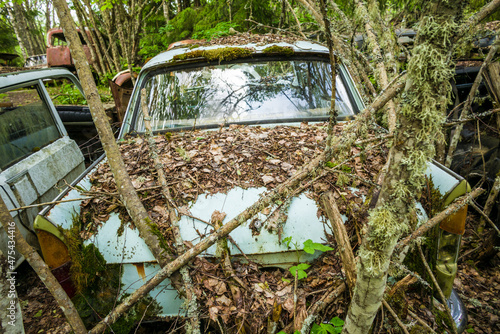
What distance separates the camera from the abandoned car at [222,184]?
1.74 metres

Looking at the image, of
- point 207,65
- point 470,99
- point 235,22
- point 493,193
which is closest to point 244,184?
point 207,65

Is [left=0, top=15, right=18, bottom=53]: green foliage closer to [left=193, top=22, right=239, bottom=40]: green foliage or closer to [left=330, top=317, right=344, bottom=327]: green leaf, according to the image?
[left=193, top=22, right=239, bottom=40]: green foliage

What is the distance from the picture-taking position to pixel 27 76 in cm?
301

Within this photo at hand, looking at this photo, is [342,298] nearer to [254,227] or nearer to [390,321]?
[390,321]

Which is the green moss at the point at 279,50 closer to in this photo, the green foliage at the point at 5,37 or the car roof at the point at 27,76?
the car roof at the point at 27,76

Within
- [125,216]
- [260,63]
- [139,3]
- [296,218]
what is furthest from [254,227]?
[139,3]

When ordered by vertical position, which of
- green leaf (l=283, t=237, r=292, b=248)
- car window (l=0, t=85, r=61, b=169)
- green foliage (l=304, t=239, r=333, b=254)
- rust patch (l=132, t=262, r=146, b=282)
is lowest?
rust patch (l=132, t=262, r=146, b=282)

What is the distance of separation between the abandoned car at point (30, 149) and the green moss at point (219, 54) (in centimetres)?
173

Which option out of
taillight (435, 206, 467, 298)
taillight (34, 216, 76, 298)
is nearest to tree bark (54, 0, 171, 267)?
taillight (34, 216, 76, 298)

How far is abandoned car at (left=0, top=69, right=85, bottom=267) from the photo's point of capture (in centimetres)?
252

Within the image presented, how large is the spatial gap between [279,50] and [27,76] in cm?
281

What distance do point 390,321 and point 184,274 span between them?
1.26 m

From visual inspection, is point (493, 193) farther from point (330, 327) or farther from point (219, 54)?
point (219, 54)

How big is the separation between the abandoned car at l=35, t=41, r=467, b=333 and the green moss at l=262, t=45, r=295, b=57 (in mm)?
11
